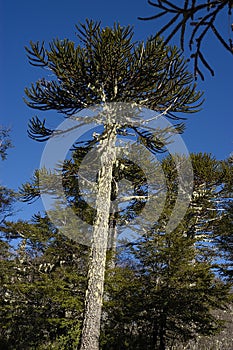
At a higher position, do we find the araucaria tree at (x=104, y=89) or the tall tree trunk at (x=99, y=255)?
the araucaria tree at (x=104, y=89)

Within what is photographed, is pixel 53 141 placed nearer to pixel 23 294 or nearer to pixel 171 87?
pixel 171 87

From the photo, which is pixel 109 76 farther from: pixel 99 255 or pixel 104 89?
pixel 99 255

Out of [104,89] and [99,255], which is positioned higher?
[104,89]

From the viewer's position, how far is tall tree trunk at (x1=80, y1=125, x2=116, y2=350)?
20.9 ft

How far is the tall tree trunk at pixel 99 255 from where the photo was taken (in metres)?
6.36

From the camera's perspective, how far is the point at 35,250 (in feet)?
37.2

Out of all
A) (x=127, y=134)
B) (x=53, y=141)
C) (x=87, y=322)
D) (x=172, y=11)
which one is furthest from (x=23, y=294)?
(x=172, y=11)

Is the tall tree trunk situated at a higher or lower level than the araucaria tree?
lower

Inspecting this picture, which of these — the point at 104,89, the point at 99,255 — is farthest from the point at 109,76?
the point at 99,255

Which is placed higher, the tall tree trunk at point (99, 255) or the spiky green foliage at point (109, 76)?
the spiky green foliage at point (109, 76)

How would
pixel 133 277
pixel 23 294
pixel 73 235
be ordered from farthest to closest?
pixel 73 235 → pixel 23 294 → pixel 133 277

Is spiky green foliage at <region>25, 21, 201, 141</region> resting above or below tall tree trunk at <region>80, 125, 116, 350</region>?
above

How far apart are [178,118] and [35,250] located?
6.95 m

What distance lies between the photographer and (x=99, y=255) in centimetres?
686
